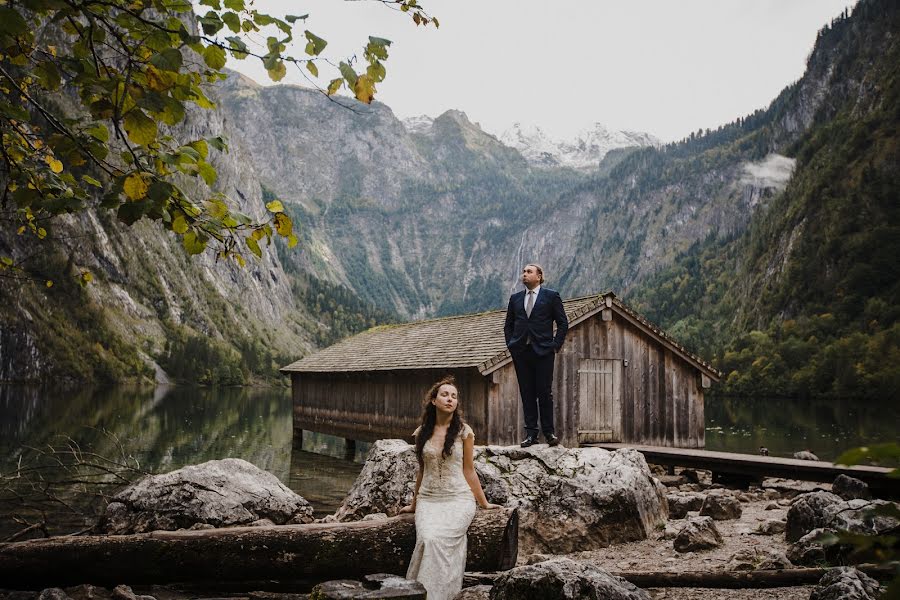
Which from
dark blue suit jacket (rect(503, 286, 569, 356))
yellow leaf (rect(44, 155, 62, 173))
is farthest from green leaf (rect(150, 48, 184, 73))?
dark blue suit jacket (rect(503, 286, 569, 356))

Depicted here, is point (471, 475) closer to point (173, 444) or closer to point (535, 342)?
point (535, 342)

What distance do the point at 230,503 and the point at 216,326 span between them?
136198 millimetres

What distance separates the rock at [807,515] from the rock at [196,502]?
6.60 meters

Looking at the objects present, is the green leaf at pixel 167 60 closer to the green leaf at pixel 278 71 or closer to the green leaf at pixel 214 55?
the green leaf at pixel 214 55

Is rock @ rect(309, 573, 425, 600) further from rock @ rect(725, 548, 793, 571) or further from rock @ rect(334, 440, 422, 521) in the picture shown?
rock @ rect(334, 440, 422, 521)

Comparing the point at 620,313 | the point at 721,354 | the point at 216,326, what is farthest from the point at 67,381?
the point at 620,313

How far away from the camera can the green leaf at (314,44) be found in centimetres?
377

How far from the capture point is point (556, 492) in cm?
1029

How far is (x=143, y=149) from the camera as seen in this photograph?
414 centimetres

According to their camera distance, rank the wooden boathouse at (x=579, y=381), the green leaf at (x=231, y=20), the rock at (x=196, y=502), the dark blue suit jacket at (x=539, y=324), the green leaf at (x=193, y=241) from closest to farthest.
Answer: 1. the green leaf at (x=231, y=20)
2. the green leaf at (x=193, y=241)
3. the rock at (x=196, y=502)
4. the dark blue suit jacket at (x=539, y=324)
5. the wooden boathouse at (x=579, y=381)

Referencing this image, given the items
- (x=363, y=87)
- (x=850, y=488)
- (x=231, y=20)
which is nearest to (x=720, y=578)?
(x=363, y=87)

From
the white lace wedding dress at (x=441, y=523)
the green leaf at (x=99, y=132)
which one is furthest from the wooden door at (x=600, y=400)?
the green leaf at (x=99, y=132)

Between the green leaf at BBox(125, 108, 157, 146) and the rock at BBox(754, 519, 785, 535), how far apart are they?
9708 mm

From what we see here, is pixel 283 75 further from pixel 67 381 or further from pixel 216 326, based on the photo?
pixel 216 326
